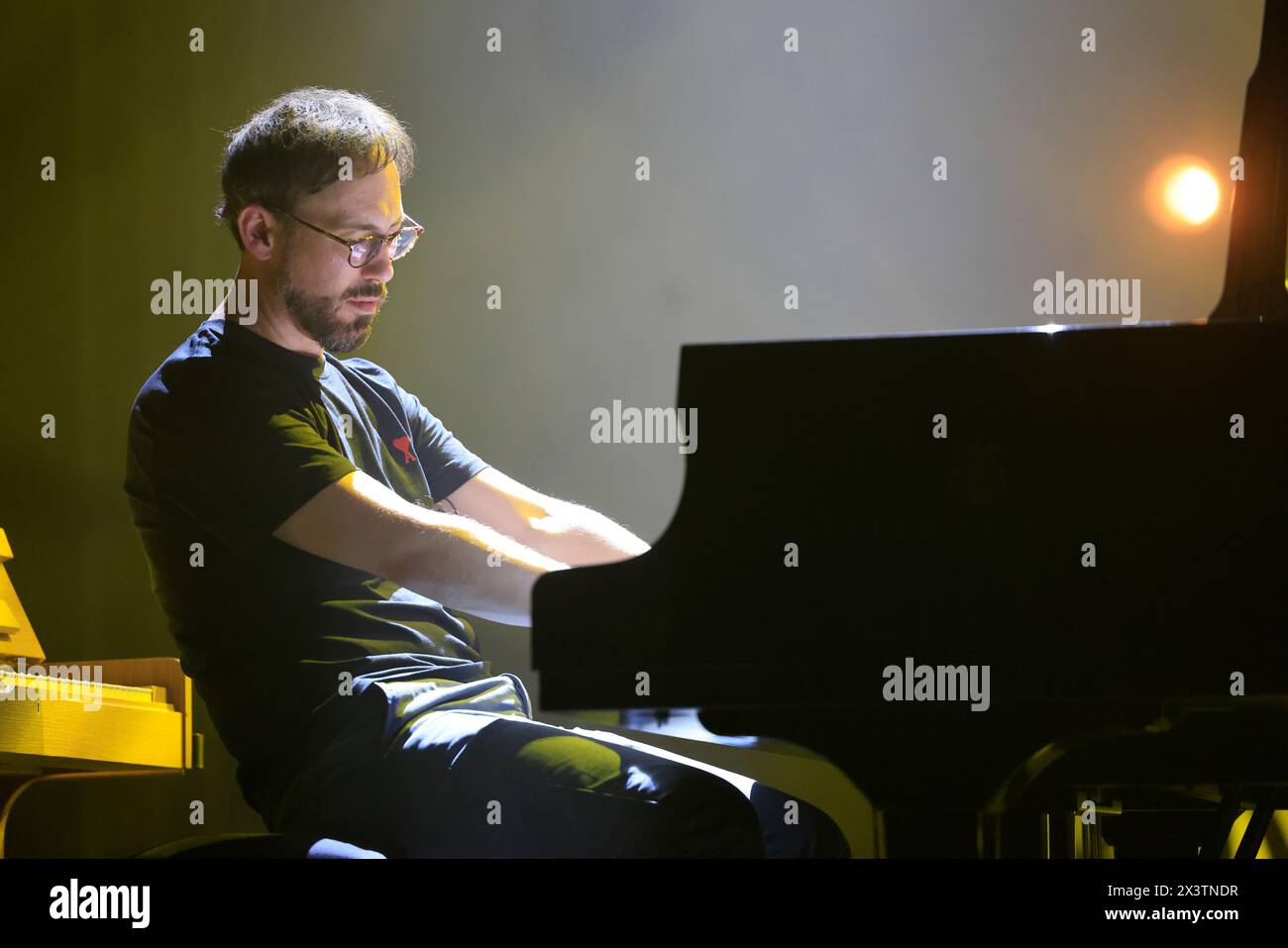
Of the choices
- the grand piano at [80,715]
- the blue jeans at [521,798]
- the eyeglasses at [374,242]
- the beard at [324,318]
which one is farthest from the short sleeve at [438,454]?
the grand piano at [80,715]

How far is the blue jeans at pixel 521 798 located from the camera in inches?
64.5

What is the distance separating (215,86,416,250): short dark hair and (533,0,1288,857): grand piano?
1.12 m

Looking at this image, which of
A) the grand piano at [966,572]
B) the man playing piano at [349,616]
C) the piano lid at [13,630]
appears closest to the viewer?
the grand piano at [966,572]

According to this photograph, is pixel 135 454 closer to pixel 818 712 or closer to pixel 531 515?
pixel 531 515

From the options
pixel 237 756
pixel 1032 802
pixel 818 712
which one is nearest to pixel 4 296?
pixel 237 756

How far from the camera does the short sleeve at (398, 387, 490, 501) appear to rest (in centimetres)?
217

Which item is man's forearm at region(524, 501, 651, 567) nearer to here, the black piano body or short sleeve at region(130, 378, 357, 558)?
short sleeve at region(130, 378, 357, 558)

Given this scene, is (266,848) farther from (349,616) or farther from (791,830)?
(791,830)

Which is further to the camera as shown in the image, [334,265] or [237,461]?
[334,265]

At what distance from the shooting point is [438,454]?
2191 millimetres

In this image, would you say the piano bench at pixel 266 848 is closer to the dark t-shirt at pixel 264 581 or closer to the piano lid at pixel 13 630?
the dark t-shirt at pixel 264 581

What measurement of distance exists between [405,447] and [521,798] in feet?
2.42

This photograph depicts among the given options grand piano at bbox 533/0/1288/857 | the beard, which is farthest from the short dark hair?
grand piano at bbox 533/0/1288/857

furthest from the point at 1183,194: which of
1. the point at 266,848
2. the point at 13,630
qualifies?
the point at 13,630
